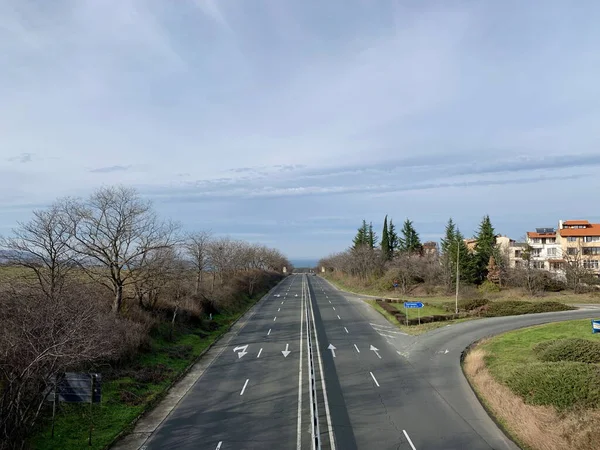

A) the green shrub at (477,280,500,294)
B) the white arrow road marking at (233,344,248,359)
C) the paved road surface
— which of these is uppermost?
the green shrub at (477,280,500,294)

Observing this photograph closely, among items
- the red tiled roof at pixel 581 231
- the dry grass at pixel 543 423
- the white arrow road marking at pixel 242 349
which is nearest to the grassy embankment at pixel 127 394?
the white arrow road marking at pixel 242 349

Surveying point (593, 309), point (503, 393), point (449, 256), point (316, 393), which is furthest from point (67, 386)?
point (449, 256)

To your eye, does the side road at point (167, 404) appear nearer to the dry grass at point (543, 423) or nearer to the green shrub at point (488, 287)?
the dry grass at point (543, 423)

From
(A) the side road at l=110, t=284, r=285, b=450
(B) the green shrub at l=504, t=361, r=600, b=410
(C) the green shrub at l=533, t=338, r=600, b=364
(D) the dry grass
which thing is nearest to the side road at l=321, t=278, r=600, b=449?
(D) the dry grass

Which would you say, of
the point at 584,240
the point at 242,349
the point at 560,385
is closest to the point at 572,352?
the point at 560,385

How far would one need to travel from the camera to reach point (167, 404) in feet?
66.6

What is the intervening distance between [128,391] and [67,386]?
5.42m

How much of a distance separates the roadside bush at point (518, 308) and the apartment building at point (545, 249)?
119ft

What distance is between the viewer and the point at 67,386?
15938 mm

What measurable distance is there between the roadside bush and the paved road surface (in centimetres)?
1163

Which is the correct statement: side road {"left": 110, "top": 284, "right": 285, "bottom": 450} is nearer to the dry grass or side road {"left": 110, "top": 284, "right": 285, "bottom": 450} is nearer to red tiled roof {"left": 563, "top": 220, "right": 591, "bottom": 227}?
the dry grass

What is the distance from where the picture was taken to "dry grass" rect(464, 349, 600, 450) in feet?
45.5

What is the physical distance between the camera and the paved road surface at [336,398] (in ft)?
52.1

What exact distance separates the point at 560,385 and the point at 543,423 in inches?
93.1
